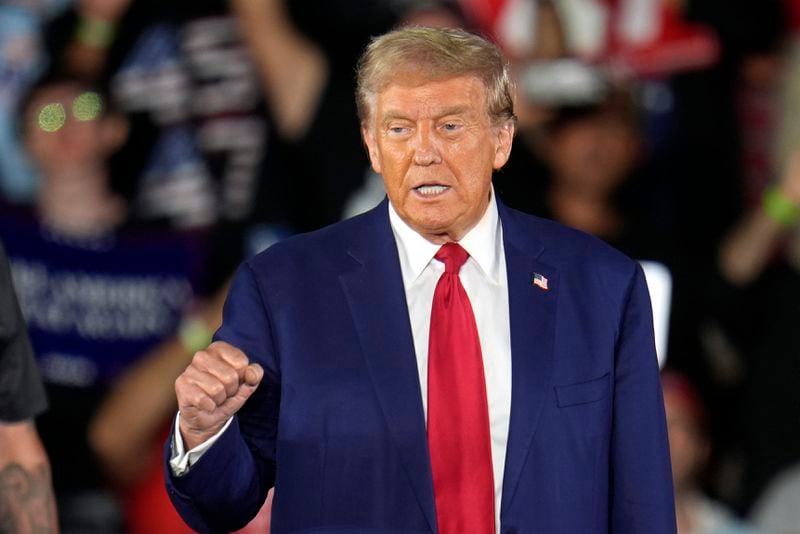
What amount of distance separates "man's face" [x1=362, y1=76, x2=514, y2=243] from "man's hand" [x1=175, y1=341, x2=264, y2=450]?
34 centimetres

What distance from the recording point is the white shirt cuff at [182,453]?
6.88ft

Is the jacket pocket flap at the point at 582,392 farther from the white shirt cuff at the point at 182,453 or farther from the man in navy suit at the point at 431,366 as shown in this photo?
the white shirt cuff at the point at 182,453

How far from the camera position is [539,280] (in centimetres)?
224

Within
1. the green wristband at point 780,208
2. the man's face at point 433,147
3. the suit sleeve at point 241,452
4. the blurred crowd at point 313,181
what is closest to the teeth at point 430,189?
the man's face at point 433,147

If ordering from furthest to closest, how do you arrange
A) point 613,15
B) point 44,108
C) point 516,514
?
1. point 613,15
2. point 44,108
3. point 516,514

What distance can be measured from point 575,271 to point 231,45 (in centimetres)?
268

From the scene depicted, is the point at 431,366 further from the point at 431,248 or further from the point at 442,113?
the point at 442,113

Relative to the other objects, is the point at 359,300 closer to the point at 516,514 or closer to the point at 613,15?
the point at 516,514

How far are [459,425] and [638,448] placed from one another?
267 mm

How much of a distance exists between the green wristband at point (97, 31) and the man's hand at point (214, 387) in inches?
112

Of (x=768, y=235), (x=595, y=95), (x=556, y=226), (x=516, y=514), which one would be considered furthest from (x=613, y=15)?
(x=516, y=514)

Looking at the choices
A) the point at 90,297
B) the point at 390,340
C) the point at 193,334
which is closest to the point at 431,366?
the point at 390,340

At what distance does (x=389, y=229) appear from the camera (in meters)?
2.27

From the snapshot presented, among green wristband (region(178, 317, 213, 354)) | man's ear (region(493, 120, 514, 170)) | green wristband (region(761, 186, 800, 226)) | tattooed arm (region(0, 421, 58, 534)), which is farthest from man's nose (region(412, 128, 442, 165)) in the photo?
green wristband (region(761, 186, 800, 226))
